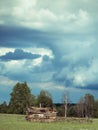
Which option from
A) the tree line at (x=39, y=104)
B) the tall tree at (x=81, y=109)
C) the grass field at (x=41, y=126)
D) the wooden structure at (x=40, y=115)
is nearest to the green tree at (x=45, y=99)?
the tree line at (x=39, y=104)

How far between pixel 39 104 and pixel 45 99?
490cm

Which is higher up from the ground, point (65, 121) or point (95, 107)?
point (95, 107)

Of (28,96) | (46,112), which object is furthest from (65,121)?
(28,96)

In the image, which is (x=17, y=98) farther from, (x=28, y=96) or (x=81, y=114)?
(x=81, y=114)

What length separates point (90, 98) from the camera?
13362 cm

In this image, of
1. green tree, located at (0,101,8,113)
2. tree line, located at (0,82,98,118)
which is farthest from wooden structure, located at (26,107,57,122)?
green tree, located at (0,101,8,113)

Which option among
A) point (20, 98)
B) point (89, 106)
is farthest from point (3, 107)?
point (89, 106)

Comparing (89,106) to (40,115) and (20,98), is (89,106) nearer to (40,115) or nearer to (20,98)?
(20,98)

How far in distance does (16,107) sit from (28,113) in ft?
165

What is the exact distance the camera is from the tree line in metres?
124

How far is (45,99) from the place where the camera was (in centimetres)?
12794

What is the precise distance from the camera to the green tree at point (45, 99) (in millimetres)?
125875

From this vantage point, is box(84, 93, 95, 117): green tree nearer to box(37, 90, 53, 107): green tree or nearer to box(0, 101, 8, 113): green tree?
box(37, 90, 53, 107): green tree

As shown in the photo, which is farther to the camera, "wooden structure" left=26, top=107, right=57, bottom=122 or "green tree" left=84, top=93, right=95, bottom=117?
"green tree" left=84, top=93, right=95, bottom=117
